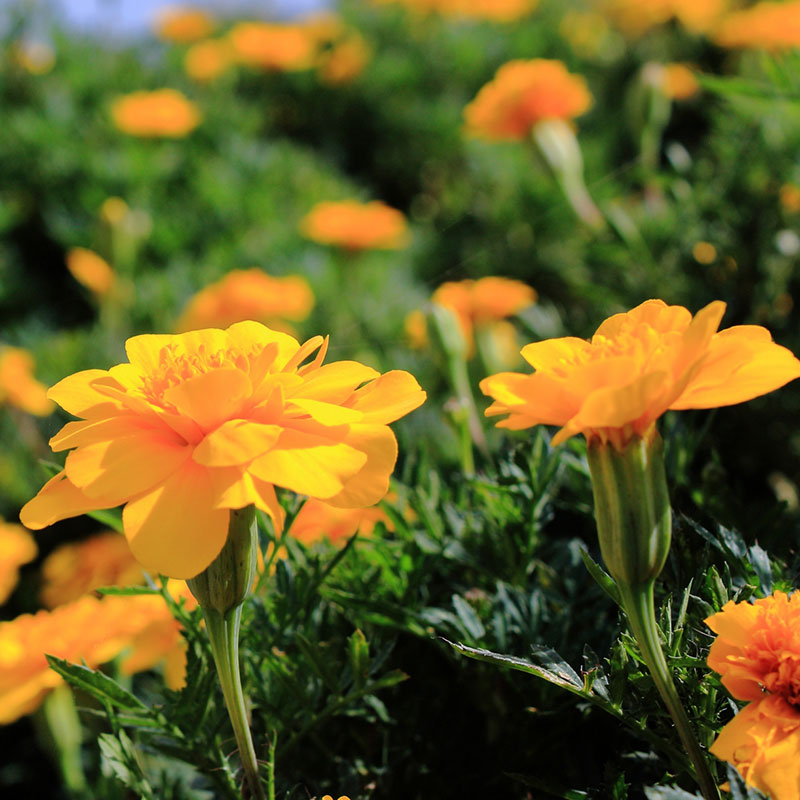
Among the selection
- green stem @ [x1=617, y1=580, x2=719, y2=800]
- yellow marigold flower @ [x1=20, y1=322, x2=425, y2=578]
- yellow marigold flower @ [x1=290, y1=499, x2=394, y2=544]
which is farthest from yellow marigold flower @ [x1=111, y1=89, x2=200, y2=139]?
green stem @ [x1=617, y1=580, x2=719, y2=800]

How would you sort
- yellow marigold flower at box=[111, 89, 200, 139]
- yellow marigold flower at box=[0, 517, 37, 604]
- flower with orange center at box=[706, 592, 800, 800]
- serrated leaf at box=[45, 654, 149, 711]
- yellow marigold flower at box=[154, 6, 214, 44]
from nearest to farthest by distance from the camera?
flower with orange center at box=[706, 592, 800, 800], serrated leaf at box=[45, 654, 149, 711], yellow marigold flower at box=[0, 517, 37, 604], yellow marigold flower at box=[111, 89, 200, 139], yellow marigold flower at box=[154, 6, 214, 44]

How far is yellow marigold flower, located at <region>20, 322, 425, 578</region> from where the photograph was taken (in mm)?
327

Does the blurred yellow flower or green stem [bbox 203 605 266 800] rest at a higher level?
green stem [bbox 203 605 266 800]

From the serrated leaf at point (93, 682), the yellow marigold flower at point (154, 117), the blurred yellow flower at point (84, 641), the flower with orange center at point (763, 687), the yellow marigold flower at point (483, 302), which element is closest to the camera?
the flower with orange center at point (763, 687)

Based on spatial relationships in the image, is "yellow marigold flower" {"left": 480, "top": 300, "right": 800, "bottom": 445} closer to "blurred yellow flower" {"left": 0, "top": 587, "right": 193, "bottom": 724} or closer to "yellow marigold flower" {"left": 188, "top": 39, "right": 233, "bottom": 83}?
"blurred yellow flower" {"left": 0, "top": 587, "right": 193, "bottom": 724}

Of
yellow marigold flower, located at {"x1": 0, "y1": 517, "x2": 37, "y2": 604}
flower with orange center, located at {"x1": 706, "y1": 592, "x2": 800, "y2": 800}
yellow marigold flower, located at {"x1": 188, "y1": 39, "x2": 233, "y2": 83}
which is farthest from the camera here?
yellow marigold flower, located at {"x1": 188, "y1": 39, "x2": 233, "y2": 83}

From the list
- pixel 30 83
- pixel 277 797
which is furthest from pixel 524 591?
pixel 30 83

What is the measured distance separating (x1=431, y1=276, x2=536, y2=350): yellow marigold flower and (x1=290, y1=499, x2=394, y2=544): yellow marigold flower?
1.19 ft

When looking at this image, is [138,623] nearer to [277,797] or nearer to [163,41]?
[277,797]

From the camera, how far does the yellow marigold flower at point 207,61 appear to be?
7.91 feet

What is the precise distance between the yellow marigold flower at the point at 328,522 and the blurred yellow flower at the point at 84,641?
9cm

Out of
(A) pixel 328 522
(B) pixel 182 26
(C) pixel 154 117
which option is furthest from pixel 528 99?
(B) pixel 182 26

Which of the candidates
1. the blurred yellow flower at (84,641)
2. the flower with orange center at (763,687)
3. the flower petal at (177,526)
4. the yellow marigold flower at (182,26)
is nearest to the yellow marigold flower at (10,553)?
the blurred yellow flower at (84,641)

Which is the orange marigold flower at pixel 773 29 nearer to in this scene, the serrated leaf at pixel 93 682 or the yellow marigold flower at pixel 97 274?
the yellow marigold flower at pixel 97 274
